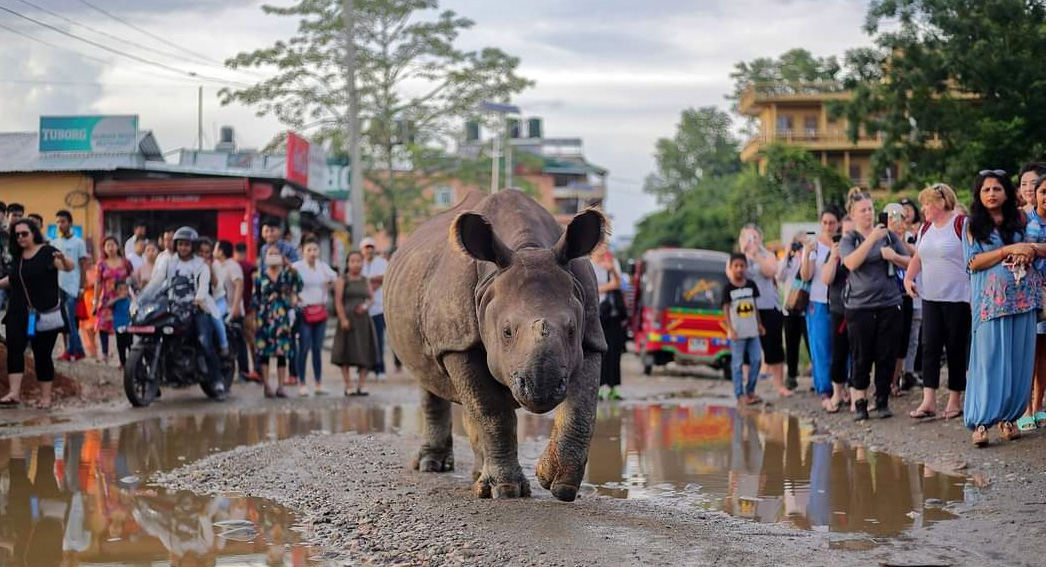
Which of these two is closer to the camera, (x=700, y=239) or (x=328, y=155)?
(x=328, y=155)

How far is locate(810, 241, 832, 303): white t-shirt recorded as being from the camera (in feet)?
39.5

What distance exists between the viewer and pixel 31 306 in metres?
12.1

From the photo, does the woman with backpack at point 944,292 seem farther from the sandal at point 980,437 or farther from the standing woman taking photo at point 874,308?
the sandal at point 980,437

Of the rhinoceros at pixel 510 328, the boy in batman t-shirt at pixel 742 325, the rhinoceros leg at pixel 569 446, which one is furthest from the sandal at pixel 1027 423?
the boy in batman t-shirt at pixel 742 325

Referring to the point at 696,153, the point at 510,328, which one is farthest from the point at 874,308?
the point at 696,153

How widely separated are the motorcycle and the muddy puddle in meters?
1.16

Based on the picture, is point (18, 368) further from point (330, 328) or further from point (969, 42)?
point (330, 328)

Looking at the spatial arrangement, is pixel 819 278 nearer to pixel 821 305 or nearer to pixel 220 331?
pixel 821 305

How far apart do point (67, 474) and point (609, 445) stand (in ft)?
13.6

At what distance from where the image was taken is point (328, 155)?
43062 mm

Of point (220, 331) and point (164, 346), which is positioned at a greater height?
point (220, 331)

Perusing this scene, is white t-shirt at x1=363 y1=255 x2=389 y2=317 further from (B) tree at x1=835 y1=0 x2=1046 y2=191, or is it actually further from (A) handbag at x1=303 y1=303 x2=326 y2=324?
(B) tree at x1=835 y1=0 x2=1046 y2=191

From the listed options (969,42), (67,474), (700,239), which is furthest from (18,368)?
(700,239)

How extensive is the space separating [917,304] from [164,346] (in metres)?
7.95
